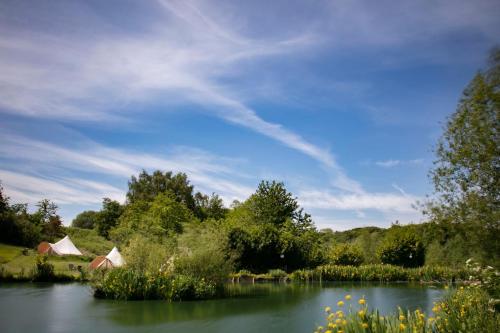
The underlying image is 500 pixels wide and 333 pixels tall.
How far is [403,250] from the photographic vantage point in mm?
33344

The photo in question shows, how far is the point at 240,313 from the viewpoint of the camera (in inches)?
578

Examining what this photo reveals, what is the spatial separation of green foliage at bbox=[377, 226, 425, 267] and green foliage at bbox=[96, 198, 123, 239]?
113ft

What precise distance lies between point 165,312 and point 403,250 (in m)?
23.9

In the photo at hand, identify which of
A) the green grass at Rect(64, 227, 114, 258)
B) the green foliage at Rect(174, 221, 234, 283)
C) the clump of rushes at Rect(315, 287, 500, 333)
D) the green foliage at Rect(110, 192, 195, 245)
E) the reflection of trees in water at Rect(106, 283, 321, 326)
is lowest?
the reflection of trees in water at Rect(106, 283, 321, 326)

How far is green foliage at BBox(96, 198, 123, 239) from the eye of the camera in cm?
5416

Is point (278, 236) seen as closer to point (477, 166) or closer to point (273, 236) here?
point (273, 236)

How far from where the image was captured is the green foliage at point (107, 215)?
54156mm

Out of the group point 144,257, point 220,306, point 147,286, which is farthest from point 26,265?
point 220,306

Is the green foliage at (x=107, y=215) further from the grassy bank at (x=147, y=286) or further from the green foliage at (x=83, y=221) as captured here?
the grassy bank at (x=147, y=286)

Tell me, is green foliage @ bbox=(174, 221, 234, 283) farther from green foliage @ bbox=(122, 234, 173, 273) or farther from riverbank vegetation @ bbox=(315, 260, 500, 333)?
riverbank vegetation @ bbox=(315, 260, 500, 333)

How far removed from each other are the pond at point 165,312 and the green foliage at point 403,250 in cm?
1355

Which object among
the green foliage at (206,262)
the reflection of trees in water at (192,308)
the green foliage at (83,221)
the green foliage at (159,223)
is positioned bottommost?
the reflection of trees in water at (192,308)

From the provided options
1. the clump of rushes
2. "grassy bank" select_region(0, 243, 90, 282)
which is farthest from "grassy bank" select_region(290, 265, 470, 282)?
the clump of rushes

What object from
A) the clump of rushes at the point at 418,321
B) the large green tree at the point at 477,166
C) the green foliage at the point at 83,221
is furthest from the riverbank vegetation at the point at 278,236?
the green foliage at the point at 83,221
